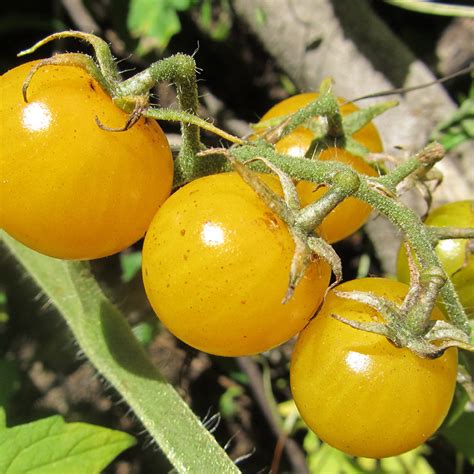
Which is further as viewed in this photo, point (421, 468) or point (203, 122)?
point (421, 468)

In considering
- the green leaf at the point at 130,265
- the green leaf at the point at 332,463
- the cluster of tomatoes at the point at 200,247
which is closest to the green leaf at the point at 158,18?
the green leaf at the point at 130,265

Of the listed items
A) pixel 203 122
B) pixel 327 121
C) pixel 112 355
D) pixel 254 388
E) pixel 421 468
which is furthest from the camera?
pixel 254 388

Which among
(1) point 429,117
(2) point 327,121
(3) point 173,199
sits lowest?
(1) point 429,117

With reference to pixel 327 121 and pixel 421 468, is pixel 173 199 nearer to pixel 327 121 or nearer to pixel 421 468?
pixel 327 121

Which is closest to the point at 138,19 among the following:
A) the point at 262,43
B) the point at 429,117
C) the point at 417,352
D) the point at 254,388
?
the point at 262,43

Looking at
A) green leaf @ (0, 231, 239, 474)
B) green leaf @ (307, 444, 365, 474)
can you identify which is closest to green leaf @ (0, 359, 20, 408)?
green leaf @ (0, 231, 239, 474)

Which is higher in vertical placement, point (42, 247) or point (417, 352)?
point (42, 247)

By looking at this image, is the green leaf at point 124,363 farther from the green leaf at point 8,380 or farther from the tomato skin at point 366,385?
the green leaf at point 8,380

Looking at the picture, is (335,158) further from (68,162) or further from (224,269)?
(68,162)
